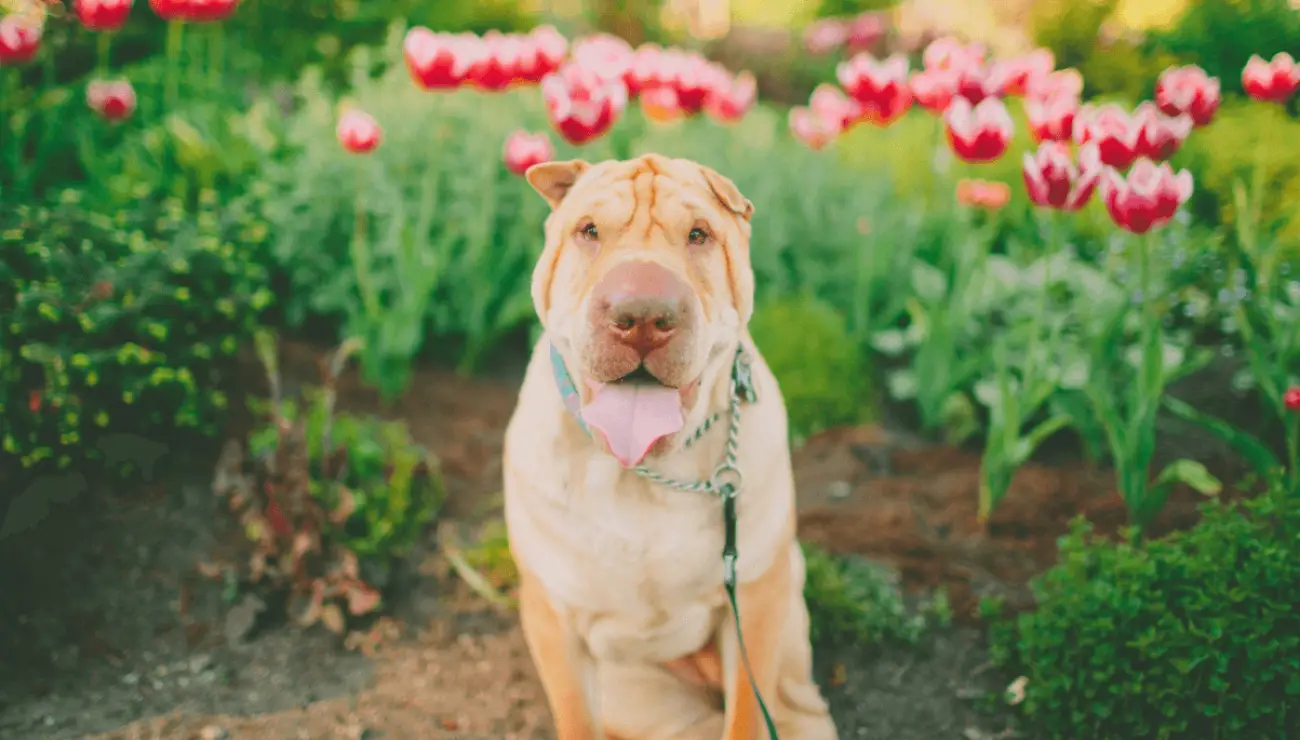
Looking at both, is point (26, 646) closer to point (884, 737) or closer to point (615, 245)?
point (615, 245)

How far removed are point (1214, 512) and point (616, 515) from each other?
64.0 inches

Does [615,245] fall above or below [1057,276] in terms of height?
above

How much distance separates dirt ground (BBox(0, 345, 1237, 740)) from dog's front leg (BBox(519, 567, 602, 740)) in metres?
0.50

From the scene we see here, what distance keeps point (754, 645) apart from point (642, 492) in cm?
45

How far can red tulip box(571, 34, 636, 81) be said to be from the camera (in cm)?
355

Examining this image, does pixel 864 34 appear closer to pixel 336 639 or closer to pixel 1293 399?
pixel 1293 399

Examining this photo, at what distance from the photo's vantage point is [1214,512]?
94.9 inches

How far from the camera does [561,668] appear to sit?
2062 mm

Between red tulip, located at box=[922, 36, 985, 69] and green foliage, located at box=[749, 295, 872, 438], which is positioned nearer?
red tulip, located at box=[922, 36, 985, 69]

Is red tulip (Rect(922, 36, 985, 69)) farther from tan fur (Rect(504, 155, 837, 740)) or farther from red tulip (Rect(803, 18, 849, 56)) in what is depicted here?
red tulip (Rect(803, 18, 849, 56))

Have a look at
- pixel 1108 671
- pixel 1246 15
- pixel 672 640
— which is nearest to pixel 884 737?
pixel 1108 671

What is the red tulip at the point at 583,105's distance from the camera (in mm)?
3100

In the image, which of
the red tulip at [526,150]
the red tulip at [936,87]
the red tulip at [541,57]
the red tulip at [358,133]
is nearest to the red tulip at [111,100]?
the red tulip at [358,133]

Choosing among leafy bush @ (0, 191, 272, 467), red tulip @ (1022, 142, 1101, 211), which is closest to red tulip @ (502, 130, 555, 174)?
leafy bush @ (0, 191, 272, 467)
